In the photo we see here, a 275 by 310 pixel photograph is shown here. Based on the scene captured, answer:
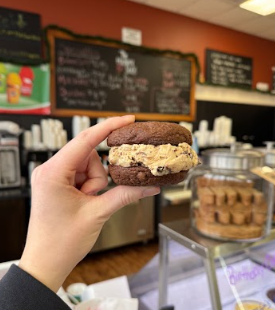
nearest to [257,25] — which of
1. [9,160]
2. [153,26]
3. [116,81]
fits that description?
[153,26]

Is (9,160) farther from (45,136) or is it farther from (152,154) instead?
(152,154)

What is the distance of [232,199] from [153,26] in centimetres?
334

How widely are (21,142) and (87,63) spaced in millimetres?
1300

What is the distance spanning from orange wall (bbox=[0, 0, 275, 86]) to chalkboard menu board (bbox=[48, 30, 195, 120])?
0.20m

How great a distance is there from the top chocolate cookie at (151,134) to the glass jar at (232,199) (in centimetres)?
47

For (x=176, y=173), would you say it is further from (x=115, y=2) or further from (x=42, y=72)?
(x=115, y=2)

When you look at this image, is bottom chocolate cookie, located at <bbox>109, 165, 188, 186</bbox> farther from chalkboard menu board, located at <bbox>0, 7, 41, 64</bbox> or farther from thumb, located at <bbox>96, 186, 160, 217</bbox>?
chalkboard menu board, located at <bbox>0, 7, 41, 64</bbox>

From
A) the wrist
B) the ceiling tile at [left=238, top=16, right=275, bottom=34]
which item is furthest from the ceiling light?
the wrist

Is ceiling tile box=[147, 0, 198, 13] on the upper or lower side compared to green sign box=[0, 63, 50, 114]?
upper

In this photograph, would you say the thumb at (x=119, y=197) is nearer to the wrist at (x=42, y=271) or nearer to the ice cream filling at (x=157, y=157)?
the ice cream filling at (x=157, y=157)

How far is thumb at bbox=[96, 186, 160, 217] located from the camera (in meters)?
0.78

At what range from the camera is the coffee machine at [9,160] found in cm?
272

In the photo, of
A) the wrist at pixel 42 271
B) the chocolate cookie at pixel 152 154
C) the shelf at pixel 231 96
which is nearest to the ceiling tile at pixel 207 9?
the shelf at pixel 231 96

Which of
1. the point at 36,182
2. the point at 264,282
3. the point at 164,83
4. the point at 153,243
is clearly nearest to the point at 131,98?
the point at 164,83
